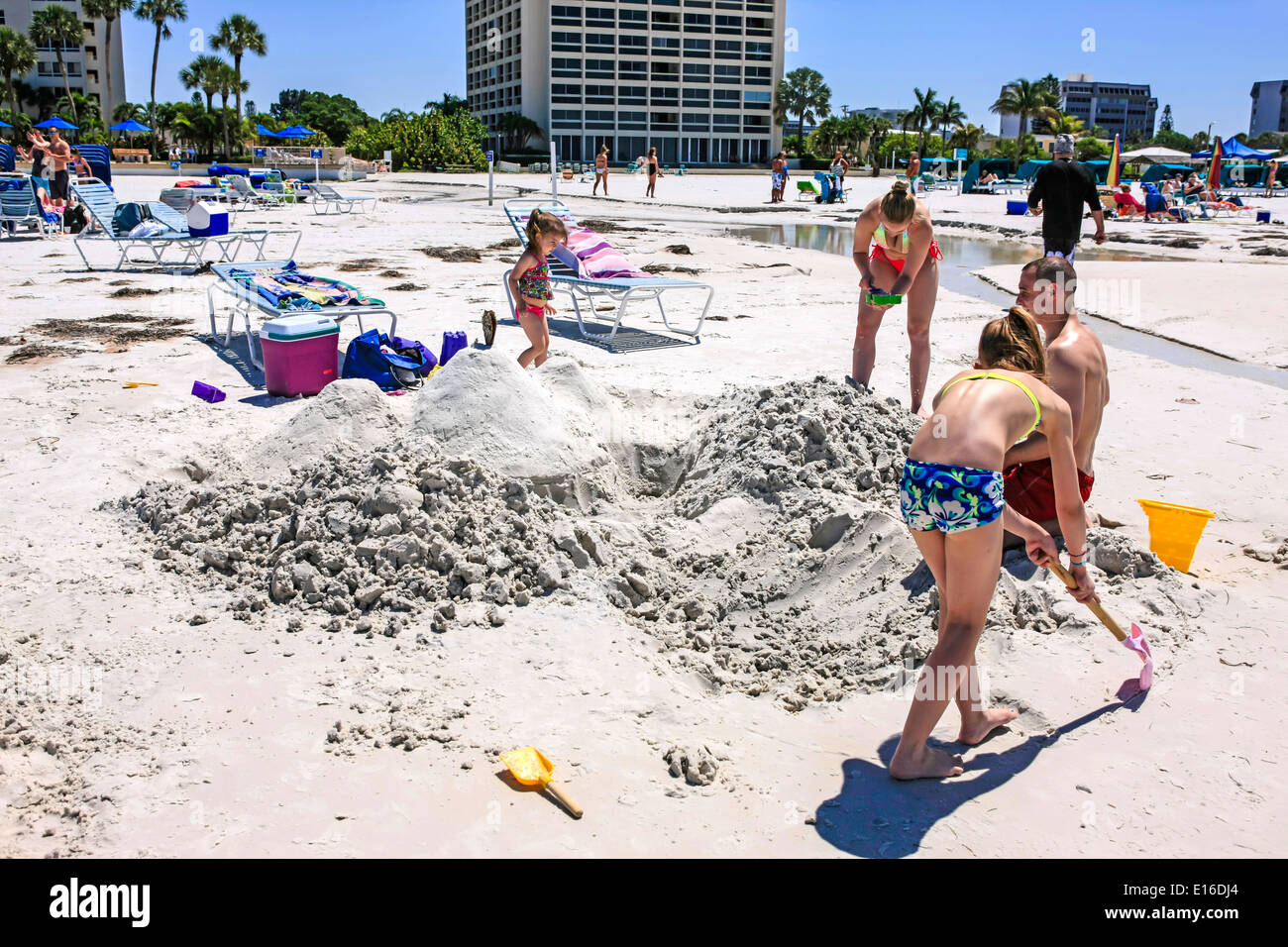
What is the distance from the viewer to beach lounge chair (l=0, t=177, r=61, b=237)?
16.7 m

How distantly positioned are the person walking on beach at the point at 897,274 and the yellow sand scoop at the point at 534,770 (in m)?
3.52

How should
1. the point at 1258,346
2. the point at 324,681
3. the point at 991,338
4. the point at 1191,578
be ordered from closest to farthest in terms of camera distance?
the point at 991,338 < the point at 324,681 < the point at 1191,578 < the point at 1258,346

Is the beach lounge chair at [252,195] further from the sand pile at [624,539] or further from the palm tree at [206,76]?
the palm tree at [206,76]

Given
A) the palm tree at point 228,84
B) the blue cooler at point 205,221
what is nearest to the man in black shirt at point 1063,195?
the blue cooler at point 205,221

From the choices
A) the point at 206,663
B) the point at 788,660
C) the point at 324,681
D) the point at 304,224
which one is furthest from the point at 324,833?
the point at 304,224

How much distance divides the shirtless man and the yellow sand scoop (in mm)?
2133

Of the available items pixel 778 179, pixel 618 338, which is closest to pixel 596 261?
pixel 618 338

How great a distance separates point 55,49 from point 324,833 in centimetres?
10801

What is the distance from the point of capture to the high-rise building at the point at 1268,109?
176m

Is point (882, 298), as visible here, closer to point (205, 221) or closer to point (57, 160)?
point (205, 221)

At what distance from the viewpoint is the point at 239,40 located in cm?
7094

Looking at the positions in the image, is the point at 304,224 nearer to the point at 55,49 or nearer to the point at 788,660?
the point at 788,660

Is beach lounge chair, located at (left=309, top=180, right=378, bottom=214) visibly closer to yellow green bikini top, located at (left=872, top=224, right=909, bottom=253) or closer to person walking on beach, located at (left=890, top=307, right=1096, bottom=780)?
yellow green bikini top, located at (left=872, top=224, right=909, bottom=253)

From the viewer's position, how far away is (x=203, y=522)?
15.3 ft
